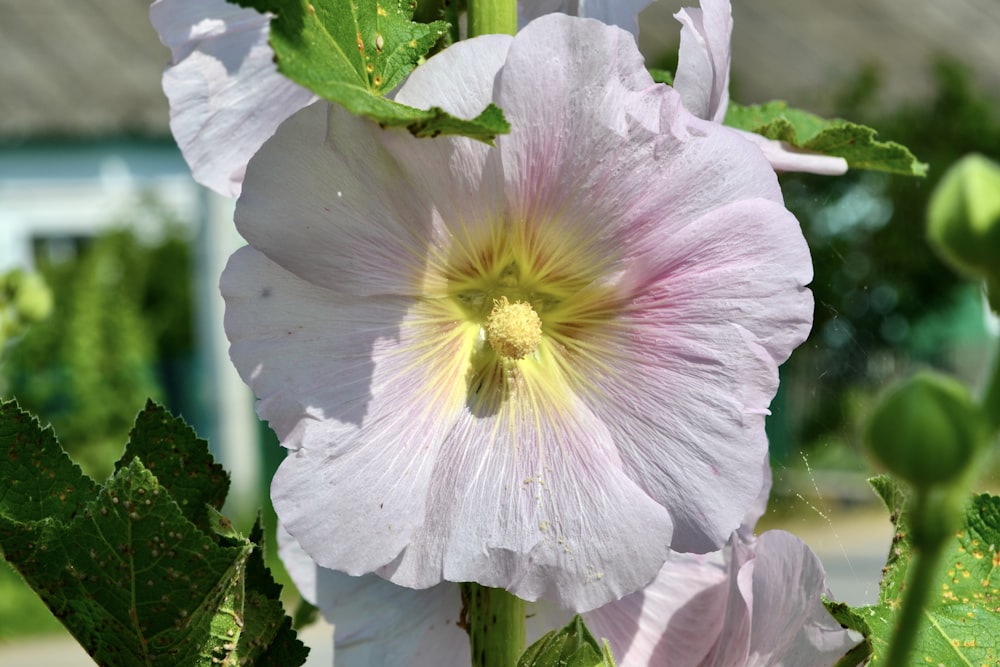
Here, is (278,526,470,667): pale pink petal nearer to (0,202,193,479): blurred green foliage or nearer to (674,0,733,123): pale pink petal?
(674,0,733,123): pale pink petal

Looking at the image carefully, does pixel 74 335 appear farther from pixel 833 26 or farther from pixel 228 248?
pixel 833 26

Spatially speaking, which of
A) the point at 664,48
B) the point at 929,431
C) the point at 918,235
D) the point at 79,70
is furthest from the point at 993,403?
the point at 79,70

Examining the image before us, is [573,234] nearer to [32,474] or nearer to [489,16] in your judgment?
[489,16]

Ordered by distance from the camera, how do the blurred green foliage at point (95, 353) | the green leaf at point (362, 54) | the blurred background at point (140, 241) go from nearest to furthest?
the green leaf at point (362, 54) → the blurred green foliage at point (95, 353) → the blurred background at point (140, 241)

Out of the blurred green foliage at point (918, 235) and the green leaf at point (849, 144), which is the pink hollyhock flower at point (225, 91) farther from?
the blurred green foliage at point (918, 235)

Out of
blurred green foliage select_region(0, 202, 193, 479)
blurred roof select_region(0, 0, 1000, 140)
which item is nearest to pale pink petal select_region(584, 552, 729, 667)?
blurred roof select_region(0, 0, 1000, 140)

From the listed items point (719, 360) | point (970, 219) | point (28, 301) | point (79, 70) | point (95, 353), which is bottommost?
point (95, 353)

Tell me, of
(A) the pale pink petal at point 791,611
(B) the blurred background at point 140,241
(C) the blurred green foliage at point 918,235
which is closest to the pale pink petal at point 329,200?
(A) the pale pink petal at point 791,611

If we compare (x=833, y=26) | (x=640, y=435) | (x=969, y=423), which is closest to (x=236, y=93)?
(x=640, y=435)
